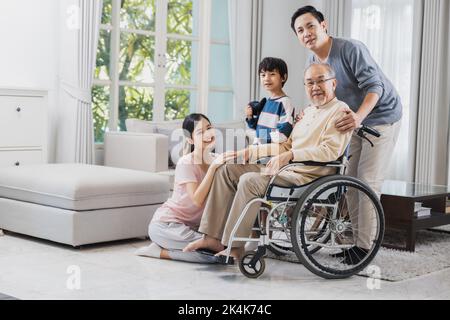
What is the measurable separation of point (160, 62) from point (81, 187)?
2347 mm

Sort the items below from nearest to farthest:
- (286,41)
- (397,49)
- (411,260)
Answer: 1. (411,260)
2. (397,49)
3. (286,41)

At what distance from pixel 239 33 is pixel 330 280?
11.7 ft

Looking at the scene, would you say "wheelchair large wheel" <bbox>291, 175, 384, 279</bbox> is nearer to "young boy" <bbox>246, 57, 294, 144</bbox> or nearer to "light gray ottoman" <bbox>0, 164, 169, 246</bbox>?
"young boy" <bbox>246, 57, 294, 144</bbox>

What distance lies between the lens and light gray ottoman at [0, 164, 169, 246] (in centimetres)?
385

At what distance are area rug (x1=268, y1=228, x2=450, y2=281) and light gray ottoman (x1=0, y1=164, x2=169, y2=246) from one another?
777 millimetres

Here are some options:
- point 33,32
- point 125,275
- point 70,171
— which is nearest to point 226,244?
point 125,275

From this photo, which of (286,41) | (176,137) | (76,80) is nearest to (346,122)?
(176,137)

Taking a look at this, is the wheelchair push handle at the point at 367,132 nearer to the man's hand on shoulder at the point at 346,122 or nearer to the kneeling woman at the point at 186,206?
the man's hand on shoulder at the point at 346,122

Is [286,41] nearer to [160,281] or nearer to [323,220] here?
[323,220]

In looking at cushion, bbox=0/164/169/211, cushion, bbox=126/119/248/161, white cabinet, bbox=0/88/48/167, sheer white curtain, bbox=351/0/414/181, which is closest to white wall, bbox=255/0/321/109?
sheer white curtain, bbox=351/0/414/181

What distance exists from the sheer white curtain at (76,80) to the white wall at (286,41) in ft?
6.26

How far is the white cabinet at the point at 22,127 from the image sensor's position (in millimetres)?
4598

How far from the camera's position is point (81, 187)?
151 inches

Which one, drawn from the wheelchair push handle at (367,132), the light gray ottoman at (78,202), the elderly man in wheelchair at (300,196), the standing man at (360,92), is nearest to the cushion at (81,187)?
the light gray ottoman at (78,202)
